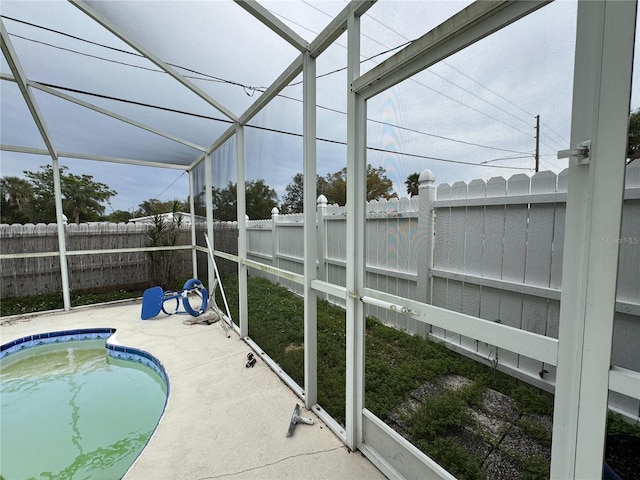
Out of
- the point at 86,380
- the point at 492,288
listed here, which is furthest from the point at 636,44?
the point at 86,380

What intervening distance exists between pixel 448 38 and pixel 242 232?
2.70 metres

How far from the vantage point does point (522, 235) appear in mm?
954

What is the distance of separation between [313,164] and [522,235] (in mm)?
1395

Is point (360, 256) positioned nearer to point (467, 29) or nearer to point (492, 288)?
point (492, 288)

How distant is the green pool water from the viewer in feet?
6.21

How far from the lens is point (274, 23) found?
1.80m

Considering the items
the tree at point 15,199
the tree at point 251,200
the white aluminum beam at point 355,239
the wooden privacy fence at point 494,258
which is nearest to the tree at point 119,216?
the tree at point 15,199

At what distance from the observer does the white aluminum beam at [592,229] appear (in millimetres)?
708

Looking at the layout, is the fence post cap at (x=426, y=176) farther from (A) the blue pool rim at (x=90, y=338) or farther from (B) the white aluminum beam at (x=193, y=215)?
(B) the white aluminum beam at (x=193, y=215)

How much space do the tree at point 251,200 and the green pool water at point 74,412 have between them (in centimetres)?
199

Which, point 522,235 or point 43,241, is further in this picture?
point 43,241

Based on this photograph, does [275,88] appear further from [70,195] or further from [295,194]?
[70,195]

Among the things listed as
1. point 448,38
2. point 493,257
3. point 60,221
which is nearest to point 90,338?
point 60,221

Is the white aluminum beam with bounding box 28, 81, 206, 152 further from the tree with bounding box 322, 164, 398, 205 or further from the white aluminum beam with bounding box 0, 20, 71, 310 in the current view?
the tree with bounding box 322, 164, 398, 205
